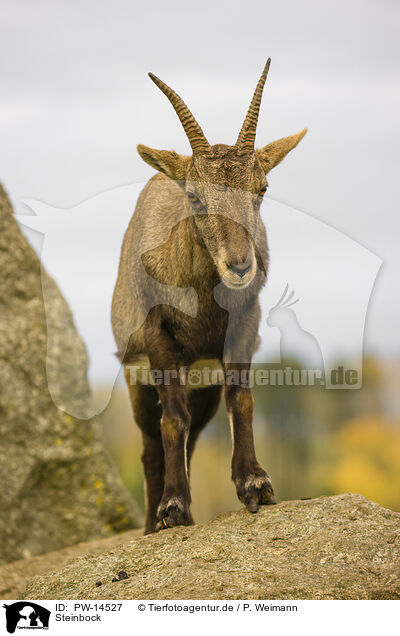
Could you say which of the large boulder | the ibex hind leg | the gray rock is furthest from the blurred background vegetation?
the gray rock

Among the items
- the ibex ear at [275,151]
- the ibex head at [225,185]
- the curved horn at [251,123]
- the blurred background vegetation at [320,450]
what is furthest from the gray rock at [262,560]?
the blurred background vegetation at [320,450]

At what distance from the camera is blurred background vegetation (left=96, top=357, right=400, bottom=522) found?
25.3m

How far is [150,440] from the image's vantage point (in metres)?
7.76

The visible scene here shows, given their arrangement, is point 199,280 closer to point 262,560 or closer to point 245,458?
point 245,458

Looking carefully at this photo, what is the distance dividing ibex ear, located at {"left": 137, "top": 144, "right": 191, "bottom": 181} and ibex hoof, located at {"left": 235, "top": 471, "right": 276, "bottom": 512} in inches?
102

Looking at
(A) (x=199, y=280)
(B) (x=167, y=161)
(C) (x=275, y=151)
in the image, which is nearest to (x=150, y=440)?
(A) (x=199, y=280)

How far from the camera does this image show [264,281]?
666 centimetres

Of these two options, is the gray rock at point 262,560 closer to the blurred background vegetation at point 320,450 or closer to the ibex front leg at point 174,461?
the ibex front leg at point 174,461

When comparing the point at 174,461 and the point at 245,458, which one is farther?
the point at 174,461

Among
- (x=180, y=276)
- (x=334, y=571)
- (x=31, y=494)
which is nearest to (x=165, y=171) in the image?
(x=180, y=276)

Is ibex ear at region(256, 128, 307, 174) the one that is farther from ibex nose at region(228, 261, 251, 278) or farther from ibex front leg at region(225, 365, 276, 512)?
ibex front leg at region(225, 365, 276, 512)

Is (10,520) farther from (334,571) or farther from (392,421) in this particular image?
(392,421)

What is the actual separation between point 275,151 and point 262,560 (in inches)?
135
